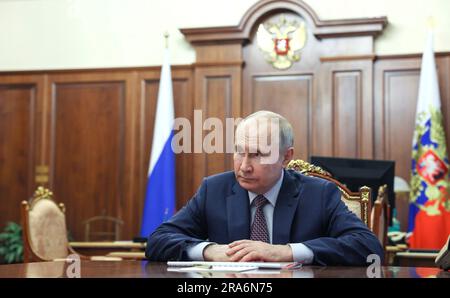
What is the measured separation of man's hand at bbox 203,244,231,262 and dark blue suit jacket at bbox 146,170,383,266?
0.34 feet

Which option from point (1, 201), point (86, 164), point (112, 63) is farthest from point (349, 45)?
point (1, 201)

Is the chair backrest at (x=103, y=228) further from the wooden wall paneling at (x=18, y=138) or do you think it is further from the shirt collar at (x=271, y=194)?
the shirt collar at (x=271, y=194)

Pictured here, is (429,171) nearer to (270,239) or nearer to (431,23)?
(431,23)

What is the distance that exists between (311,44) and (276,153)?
524 cm

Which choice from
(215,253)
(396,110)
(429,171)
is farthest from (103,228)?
(215,253)

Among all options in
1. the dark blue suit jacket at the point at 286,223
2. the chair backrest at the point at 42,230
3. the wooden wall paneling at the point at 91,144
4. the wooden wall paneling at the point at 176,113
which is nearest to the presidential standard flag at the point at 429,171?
the wooden wall paneling at the point at 176,113

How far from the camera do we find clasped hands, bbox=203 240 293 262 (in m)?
2.52

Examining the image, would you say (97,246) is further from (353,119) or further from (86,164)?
(353,119)

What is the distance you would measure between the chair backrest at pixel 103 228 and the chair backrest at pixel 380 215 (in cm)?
440

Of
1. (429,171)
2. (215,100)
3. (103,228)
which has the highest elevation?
(215,100)

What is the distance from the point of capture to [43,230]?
19.3ft

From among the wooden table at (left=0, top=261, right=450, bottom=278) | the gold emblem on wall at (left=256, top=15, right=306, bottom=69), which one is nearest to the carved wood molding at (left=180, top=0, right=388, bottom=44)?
the gold emblem on wall at (left=256, top=15, right=306, bottom=69)

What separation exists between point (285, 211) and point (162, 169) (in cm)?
506
